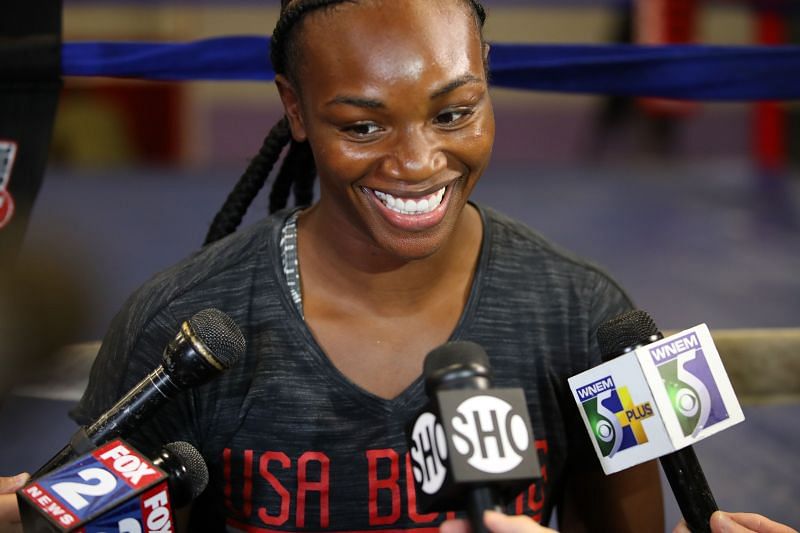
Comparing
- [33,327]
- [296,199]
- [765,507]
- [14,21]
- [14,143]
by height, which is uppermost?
[14,21]

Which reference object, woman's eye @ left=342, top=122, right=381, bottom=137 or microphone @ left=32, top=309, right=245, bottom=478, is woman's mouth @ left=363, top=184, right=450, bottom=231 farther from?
microphone @ left=32, top=309, right=245, bottom=478

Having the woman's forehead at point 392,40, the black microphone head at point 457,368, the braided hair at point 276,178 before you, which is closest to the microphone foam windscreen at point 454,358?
the black microphone head at point 457,368

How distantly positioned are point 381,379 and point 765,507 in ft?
3.70

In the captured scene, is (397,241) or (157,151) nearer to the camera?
(397,241)

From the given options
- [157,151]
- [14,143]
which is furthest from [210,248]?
[157,151]

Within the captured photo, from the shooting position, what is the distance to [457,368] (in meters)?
0.92

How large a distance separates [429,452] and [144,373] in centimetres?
46

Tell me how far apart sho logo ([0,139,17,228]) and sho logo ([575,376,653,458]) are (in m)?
1.01

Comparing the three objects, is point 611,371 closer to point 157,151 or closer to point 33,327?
point 33,327

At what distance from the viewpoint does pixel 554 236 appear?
411 centimetres

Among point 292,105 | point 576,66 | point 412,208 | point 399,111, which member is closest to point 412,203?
point 412,208

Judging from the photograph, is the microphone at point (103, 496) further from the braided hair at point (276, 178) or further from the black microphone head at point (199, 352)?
the braided hair at point (276, 178)

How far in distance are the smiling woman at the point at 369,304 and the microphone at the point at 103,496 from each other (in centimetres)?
26

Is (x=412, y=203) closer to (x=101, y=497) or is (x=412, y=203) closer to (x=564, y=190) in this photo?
(x=101, y=497)
